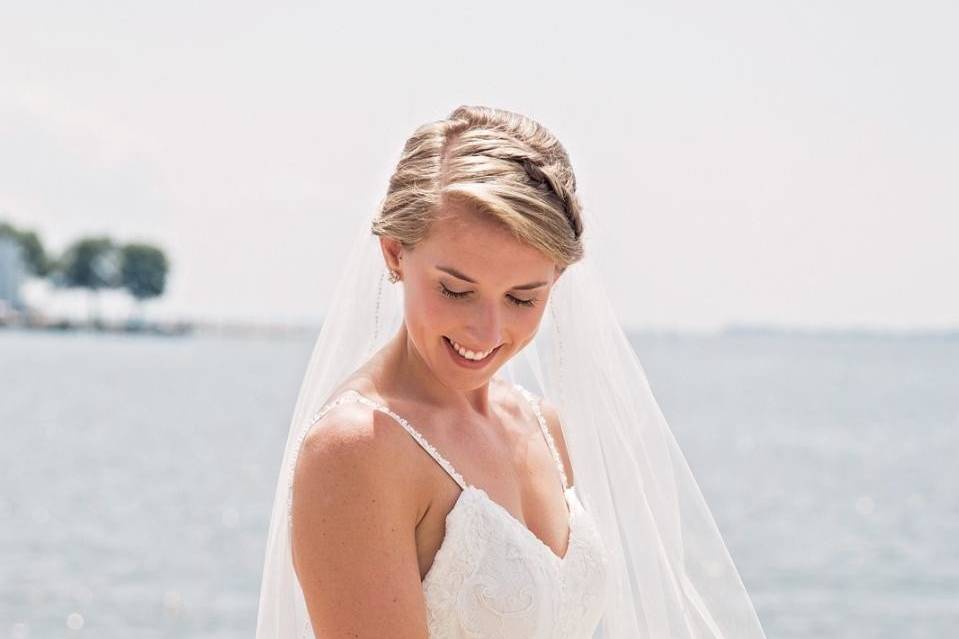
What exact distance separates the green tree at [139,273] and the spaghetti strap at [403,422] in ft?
425

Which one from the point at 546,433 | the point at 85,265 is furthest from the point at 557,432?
the point at 85,265

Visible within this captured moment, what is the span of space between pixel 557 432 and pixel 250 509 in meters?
17.8

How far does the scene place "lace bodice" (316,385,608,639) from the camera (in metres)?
2.36

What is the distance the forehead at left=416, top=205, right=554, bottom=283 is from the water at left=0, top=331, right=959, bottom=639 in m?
10.7

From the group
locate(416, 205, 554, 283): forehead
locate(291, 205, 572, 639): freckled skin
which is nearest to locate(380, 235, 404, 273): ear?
locate(291, 205, 572, 639): freckled skin

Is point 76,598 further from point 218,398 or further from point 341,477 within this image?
point 218,398

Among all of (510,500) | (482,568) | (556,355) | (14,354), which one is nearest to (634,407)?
(556,355)

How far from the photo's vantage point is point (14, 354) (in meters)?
90.6

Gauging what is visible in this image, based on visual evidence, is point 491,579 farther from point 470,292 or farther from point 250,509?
point 250,509

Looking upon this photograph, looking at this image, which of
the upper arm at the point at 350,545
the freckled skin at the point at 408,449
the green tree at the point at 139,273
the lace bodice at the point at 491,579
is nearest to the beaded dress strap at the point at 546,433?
the freckled skin at the point at 408,449

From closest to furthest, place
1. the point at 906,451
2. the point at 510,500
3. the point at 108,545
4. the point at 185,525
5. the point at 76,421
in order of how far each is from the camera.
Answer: the point at 510,500 < the point at 108,545 < the point at 185,525 < the point at 906,451 < the point at 76,421

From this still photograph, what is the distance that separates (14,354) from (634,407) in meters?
93.2

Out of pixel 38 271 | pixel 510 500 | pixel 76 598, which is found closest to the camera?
pixel 510 500

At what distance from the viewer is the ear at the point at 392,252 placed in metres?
2.46
